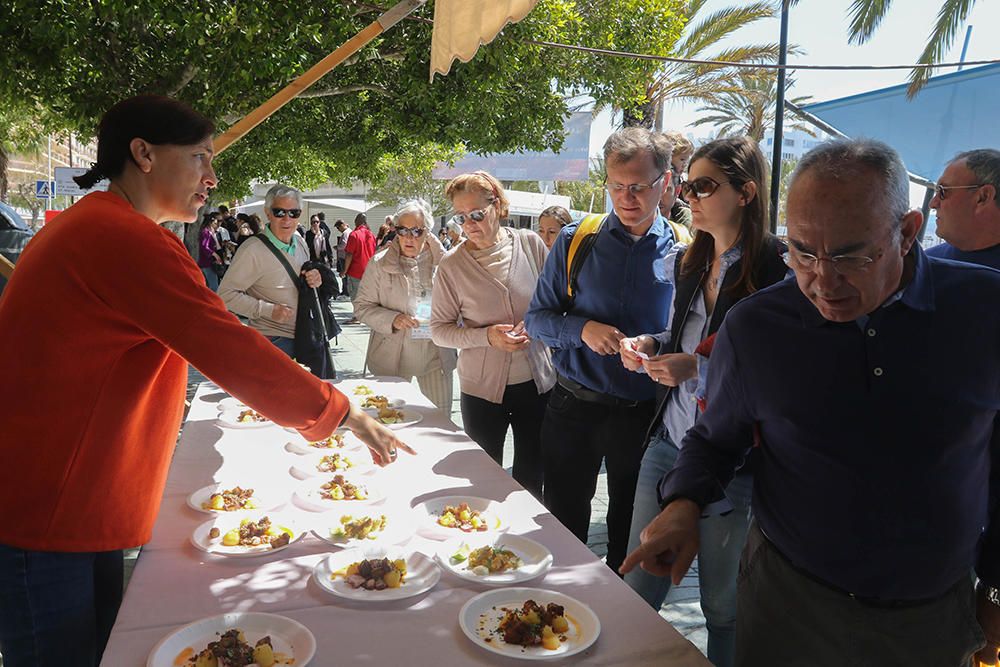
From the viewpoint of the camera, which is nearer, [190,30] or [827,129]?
[827,129]

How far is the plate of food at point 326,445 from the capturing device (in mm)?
2949

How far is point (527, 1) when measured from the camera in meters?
2.64

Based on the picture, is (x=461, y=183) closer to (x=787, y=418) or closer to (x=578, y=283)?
(x=578, y=283)

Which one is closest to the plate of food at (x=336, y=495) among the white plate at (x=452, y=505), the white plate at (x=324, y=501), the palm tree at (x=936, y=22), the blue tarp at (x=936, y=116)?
the white plate at (x=324, y=501)

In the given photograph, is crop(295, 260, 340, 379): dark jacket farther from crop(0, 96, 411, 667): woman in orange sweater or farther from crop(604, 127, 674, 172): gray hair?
crop(0, 96, 411, 667): woman in orange sweater

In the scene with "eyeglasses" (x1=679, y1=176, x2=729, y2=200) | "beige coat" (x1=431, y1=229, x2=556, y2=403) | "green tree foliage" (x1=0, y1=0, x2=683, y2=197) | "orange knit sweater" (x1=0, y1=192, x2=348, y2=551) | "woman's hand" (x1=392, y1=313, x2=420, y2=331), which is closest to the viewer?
"orange knit sweater" (x1=0, y1=192, x2=348, y2=551)

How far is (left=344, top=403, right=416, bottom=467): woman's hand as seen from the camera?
1.99 metres

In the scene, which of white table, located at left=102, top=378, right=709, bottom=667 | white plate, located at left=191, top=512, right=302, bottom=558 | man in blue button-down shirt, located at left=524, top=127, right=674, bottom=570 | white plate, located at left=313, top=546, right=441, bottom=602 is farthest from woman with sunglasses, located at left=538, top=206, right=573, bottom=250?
white plate, located at left=313, top=546, right=441, bottom=602

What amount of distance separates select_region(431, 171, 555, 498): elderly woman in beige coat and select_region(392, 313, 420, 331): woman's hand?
1.94ft

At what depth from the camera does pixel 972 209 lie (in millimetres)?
3197

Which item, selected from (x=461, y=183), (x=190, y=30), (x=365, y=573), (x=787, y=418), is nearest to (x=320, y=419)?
(x=365, y=573)

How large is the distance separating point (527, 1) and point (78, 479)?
2.09 metres

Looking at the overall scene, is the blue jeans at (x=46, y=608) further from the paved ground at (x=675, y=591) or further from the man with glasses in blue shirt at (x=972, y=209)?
the man with glasses in blue shirt at (x=972, y=209)

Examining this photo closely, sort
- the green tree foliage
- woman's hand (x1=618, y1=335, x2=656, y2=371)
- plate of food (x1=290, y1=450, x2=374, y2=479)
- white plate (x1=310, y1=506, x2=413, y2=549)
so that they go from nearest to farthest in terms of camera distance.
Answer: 1. white plate (x1=310, y1=506, x2=413, y2=549)
2. woman's hand (x1=618, y1=335, x2=656, y2=371)
3. plate of food (x1=290, y1=450, x2=374, y2=479)
4. the green tree foliage
